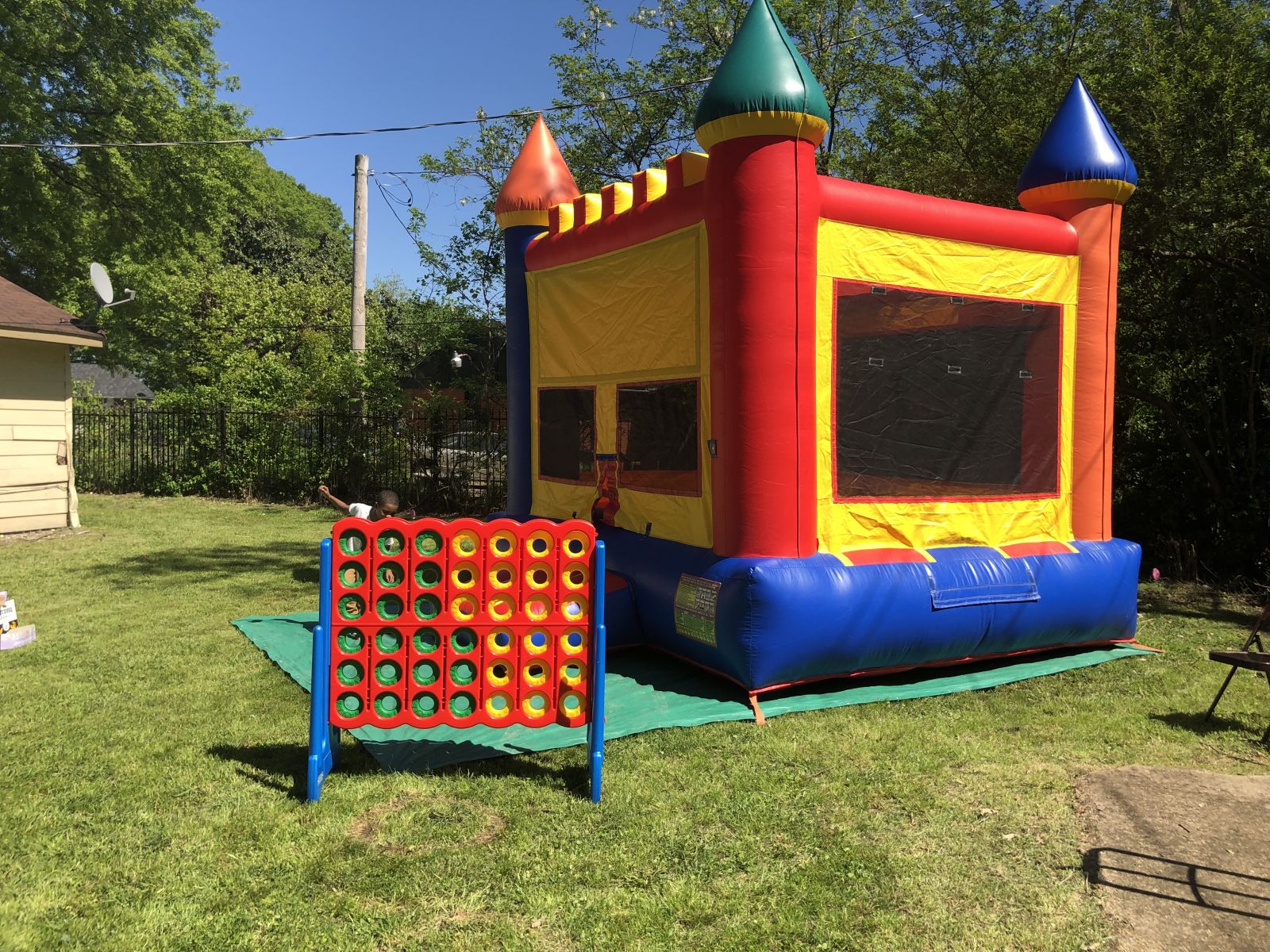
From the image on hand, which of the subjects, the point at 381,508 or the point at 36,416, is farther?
the point at 36,416

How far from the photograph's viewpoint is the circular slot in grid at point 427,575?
13.4ft

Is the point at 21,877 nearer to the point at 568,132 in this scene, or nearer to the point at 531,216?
the point at 531,216

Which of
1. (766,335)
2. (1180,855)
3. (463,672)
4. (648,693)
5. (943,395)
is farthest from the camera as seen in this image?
(943,395)

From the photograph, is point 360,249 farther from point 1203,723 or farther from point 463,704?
point 1203,723

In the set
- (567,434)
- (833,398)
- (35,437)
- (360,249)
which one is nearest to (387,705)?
(833,398)

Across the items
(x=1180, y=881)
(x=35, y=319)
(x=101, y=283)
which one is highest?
(x=101, y=283)

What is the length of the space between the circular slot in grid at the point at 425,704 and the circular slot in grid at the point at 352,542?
0.72 metres

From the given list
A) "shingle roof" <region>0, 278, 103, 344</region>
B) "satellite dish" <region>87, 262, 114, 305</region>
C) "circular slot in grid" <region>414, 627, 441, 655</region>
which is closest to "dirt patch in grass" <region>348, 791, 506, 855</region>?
"circular slot in grid" <region>414, 627, 441, 655</region>

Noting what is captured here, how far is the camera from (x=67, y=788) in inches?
162

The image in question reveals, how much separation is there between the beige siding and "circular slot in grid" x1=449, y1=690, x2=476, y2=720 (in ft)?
35.5

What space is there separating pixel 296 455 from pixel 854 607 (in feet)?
44.2

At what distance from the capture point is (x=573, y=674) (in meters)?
4.20

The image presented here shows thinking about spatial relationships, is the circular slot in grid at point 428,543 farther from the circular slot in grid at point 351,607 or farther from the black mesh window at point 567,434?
the black mesh window at point 567,434

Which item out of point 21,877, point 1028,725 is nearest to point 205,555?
point 21,877
